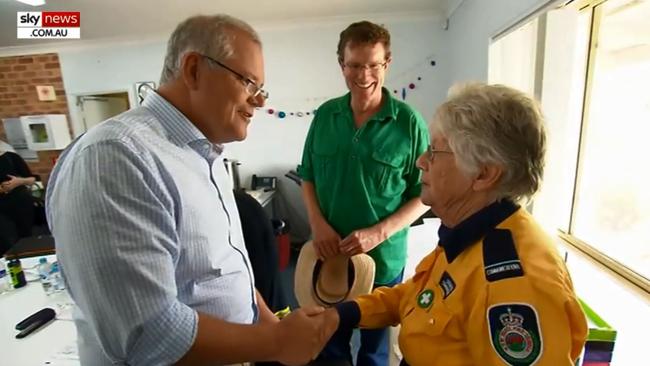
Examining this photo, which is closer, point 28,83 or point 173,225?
point 173,225

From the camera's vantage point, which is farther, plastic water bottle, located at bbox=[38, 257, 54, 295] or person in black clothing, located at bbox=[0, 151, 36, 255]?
person in black clothing, located at bbox=[0, 151, 36, 255]

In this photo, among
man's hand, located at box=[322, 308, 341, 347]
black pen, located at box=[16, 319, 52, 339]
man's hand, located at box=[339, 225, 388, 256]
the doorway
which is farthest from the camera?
the doorway

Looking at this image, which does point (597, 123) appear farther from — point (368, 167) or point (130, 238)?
point (130, 238)

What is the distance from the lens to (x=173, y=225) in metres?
0.70

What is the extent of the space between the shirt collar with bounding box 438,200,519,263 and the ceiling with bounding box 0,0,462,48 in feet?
9.18

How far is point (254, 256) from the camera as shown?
1498 mm

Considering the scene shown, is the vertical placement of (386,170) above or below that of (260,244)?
above

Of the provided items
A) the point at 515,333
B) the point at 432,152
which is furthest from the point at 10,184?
the point at 515,333

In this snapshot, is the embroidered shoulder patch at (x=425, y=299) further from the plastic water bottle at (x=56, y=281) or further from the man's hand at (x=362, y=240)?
the plastic water bottle at (x=56, y=281)

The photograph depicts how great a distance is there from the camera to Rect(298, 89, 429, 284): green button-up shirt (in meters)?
1.42

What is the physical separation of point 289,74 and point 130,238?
361 cm

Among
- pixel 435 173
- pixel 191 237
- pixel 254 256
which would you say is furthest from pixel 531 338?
pixel 254 256

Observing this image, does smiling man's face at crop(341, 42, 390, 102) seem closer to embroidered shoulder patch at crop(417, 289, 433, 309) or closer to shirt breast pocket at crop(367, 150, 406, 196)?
shirt breast pocket at crop(367, 150, 406, 196)

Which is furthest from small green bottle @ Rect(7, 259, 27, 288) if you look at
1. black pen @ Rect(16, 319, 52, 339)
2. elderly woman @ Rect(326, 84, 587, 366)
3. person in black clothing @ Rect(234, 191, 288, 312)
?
elderly woman @ Rect(326, 84, 587, 366)
